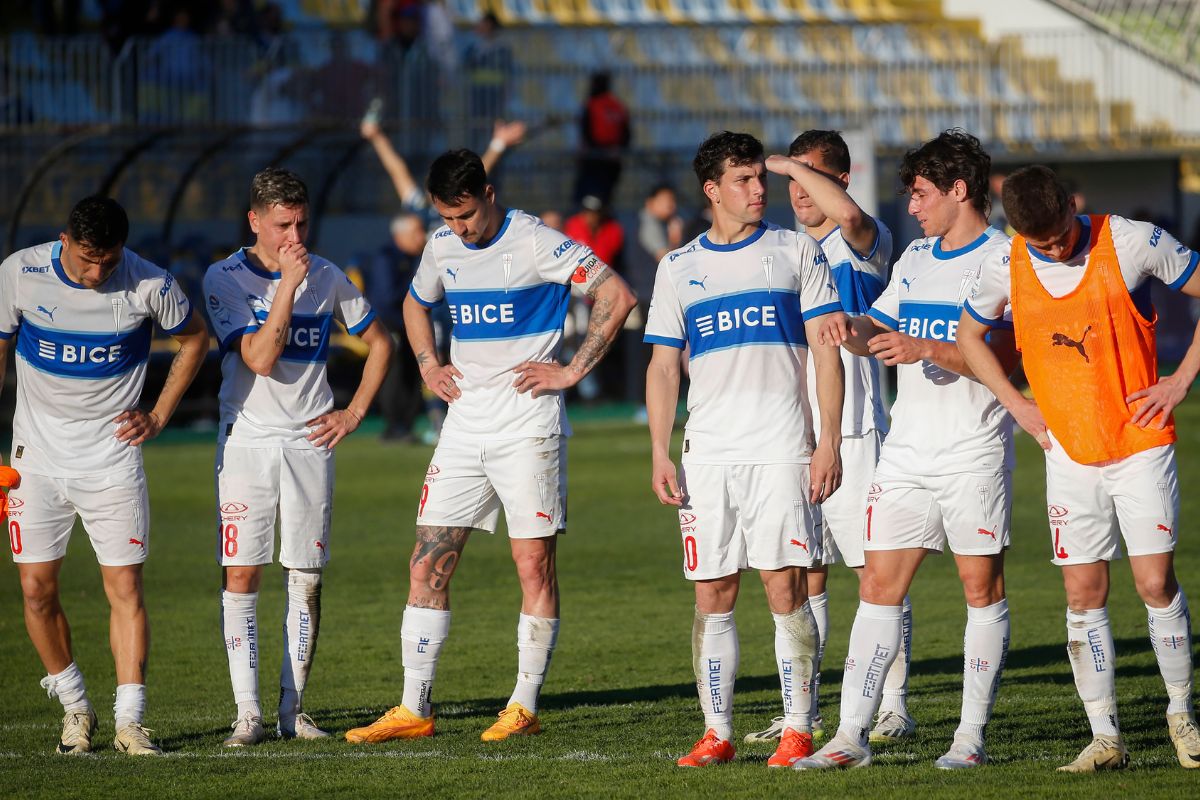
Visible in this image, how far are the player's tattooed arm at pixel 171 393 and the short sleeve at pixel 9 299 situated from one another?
0.57 m

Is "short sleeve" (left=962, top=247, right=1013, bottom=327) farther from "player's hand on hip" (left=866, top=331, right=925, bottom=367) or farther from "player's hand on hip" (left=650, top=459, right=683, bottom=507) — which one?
"player's hand on hip" (left=650, top=459, right=683, bottom=507)

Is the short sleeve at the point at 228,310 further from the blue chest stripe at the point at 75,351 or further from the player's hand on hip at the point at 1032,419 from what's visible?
the player's hand on hip at the point at 1032,419

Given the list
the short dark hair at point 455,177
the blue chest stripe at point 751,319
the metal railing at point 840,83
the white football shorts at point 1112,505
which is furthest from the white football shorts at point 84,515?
the metal railing at point 840,83

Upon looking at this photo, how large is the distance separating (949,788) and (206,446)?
1407cm

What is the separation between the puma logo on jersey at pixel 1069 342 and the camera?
5.92 metres

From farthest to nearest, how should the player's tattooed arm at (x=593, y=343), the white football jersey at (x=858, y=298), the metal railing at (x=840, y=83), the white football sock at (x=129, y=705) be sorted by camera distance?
the metal railing at (x=840, y=83)
the white football jersey at (x=858, y=298)
the player's tattooed arm at (x=593, y=343)
the white football sock at (x=129, y=705)

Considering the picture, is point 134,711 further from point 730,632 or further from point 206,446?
point 206,446

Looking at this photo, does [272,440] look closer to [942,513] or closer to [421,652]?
[421,652]

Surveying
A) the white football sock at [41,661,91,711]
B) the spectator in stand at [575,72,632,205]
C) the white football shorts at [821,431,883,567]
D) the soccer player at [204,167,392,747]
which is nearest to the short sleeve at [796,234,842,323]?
the white football shorts at [821,431,883,567]

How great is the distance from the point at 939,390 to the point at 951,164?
0.81 metres

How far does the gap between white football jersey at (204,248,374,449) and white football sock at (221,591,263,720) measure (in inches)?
25.9

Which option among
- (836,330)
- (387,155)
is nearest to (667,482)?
(836,330)

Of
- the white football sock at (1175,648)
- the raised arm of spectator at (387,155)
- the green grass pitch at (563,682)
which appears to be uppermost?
the raised arm of spectator at (387,155)

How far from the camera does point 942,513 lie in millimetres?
6062
